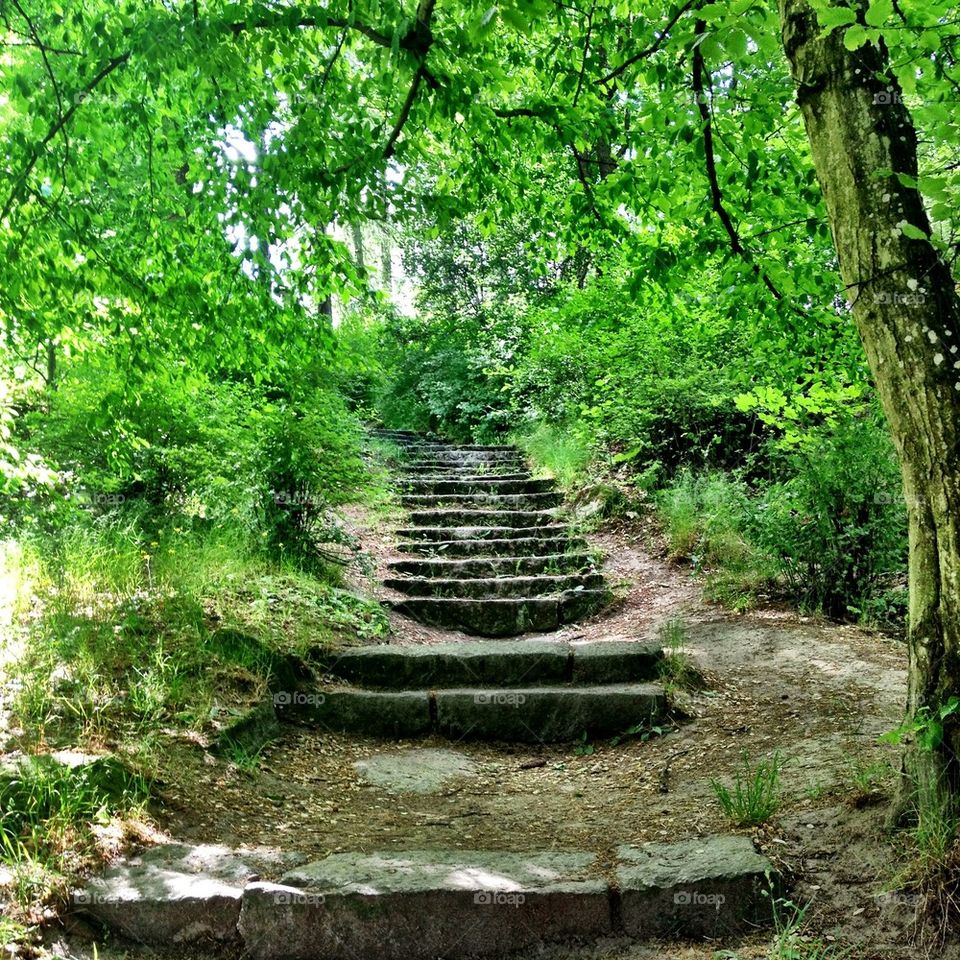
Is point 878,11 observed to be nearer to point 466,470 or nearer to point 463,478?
point 463,478

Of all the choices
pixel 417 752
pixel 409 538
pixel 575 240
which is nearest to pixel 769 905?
pixel 417 752

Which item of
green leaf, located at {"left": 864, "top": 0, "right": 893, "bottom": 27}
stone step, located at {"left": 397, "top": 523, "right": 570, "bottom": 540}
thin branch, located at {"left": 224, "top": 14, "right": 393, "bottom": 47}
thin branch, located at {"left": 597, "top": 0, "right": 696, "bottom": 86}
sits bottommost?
stone step, located at {"left": 397, "top": 523, "right": 570, "bottom": 540}

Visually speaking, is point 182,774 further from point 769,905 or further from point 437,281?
point 437,281

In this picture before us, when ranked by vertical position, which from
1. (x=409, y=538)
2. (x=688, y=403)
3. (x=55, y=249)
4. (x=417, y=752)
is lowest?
(x=417, y=752)

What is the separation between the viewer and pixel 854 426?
6023 mm

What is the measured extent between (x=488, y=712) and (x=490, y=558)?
2871mm

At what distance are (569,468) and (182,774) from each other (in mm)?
6733

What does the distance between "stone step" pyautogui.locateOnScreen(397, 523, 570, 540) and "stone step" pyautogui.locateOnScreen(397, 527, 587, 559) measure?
0.44 feet

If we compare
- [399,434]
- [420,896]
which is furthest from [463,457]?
[420,896]

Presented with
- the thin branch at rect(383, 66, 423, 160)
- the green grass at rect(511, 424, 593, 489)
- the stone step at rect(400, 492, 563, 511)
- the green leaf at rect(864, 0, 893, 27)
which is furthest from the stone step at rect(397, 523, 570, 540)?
the green leaf at rect(864, 0, 893, 27)

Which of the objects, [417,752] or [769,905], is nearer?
[769,905]

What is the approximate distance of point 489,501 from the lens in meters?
9.47

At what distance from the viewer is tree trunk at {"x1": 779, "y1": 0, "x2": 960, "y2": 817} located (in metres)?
2.56

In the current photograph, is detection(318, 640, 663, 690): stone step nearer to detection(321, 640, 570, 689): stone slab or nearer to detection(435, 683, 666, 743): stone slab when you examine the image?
detection(321, 640, 570, 689): stone slab
